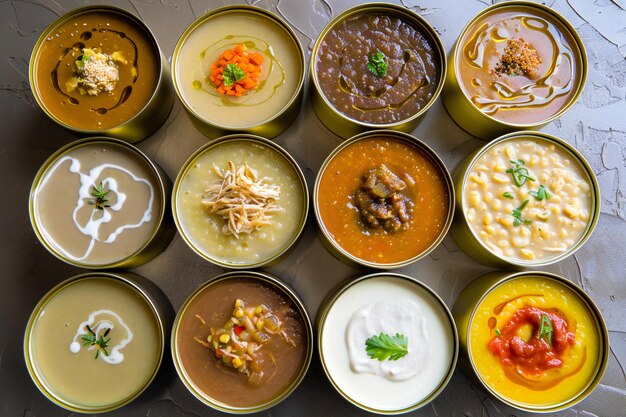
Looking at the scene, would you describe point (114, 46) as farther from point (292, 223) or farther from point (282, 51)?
point (292, 223)

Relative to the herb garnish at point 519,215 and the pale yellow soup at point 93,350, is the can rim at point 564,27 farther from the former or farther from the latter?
the pale yellow soup at point 93,350

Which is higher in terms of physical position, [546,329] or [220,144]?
[220,144]

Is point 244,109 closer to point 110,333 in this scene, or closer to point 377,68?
point 377,68

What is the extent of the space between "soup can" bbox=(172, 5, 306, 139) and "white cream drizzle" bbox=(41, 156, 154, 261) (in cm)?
53

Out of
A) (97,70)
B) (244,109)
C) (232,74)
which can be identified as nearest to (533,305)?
(244,109)

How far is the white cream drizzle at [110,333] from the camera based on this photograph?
2865 mm

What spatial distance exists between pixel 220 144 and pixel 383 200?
104 cm

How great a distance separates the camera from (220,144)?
295 cm

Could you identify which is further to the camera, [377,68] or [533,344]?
[377,68]

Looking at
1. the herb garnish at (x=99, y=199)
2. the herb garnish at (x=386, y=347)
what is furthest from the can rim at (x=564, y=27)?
the herb garnish at (x=99, y=199)

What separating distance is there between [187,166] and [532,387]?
2447 mm

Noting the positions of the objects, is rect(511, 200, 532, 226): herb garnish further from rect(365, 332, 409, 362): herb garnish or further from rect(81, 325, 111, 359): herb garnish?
rect(81, 325, 111, 359): herb garnish

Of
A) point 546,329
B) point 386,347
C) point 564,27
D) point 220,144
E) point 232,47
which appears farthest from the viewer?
point 564,27

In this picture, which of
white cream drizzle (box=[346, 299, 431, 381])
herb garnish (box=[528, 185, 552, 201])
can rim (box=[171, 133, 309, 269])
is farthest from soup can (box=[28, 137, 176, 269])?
herb garnish (box=[528, 185, 552, 201])
